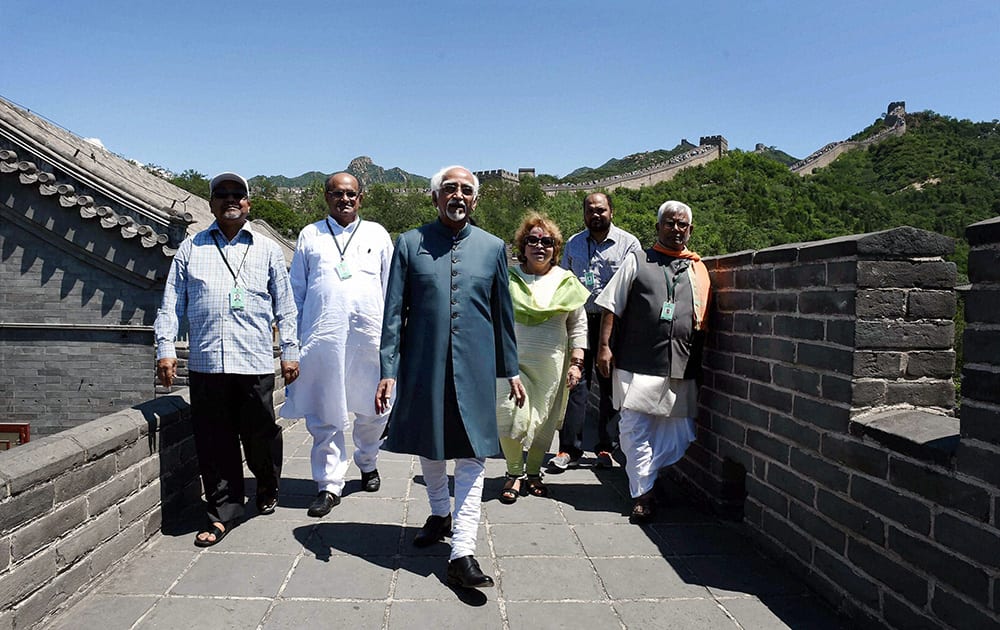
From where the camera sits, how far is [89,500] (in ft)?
10.5

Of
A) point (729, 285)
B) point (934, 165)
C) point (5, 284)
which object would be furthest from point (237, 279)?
point (934, 165)

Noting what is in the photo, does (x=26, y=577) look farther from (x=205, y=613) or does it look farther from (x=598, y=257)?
(x=598, y=257)

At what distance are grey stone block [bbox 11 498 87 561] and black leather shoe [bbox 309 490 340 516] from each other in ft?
4.55

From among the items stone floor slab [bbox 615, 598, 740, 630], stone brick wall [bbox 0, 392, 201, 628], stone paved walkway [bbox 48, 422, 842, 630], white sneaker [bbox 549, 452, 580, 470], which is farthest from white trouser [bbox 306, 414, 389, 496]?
stone floor slab [bbox 615, 598, 740, 630]

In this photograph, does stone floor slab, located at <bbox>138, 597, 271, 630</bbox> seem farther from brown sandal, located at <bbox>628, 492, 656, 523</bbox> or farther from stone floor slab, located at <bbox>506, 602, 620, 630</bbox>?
brown sandal, located at <bbox>628, 492, 656, 523</bbox>

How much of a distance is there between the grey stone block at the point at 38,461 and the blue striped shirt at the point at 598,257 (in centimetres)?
383

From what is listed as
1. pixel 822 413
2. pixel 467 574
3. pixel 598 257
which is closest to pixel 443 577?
pixel 467 574

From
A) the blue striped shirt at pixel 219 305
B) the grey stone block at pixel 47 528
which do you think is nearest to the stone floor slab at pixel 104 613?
the grey stone block at pixel 47 528

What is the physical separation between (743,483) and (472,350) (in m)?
2.11

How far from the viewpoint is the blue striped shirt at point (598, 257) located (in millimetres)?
5770

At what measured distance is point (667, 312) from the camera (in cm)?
436

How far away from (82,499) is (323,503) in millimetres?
1488

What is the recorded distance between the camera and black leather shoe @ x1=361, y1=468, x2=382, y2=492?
16.1 ft

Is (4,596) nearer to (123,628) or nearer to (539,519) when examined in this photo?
(123,628)
